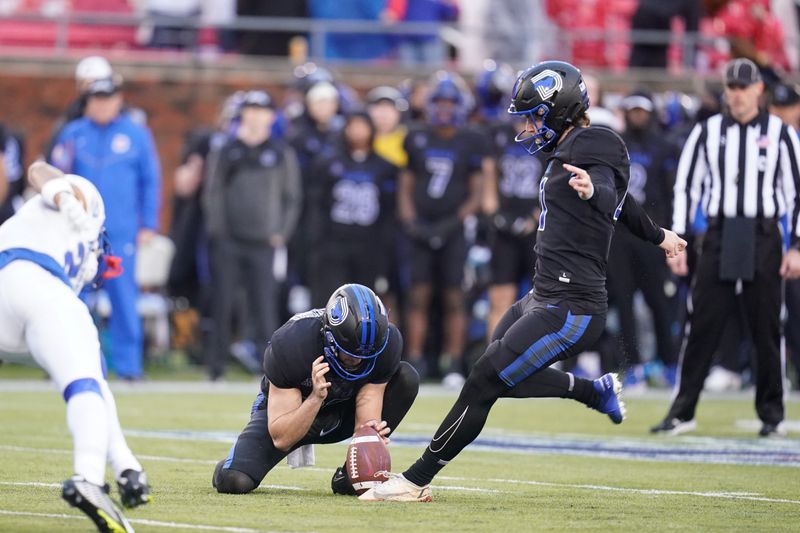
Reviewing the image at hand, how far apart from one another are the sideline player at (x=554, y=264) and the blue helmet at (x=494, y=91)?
8698 millimetres

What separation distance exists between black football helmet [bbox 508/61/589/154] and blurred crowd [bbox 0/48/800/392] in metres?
6.67

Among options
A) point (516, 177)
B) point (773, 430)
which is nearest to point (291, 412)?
point (773, 430)

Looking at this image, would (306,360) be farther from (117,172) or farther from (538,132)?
(117,172)

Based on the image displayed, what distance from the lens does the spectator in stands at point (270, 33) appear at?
18.8 metres

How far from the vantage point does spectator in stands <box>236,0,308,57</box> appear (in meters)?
18.8

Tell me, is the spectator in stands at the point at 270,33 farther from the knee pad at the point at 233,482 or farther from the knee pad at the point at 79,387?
the knee pad at the point at 79,387

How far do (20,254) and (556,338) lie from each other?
240 cm

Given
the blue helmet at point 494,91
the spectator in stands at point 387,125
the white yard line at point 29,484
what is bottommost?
the white yard line at point 29,484

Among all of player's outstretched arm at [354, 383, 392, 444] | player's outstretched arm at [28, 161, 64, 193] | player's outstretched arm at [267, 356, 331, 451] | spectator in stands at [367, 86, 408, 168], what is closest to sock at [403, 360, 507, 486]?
player's outstretched arm at [354, 383, 392, 444]

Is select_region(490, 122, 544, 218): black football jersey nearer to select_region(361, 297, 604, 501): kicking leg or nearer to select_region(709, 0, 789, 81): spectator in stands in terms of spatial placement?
select_region(709, 0, 789, 81): spectator in stands

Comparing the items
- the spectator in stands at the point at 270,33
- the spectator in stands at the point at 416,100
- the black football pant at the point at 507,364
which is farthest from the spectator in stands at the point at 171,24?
the black football pant at the point at 507,364

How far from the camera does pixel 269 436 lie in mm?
7711

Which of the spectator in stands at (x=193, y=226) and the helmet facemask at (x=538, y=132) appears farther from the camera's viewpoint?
the spectator in stands at (x=193, y=226)

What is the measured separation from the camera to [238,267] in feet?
50.6
